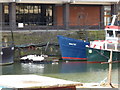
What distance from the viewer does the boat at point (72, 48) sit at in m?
30.3

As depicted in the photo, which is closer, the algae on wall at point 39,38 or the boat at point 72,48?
the boat at point 72,48

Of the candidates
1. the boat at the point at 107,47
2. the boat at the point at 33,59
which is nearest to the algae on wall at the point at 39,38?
the boat at the point at 33,59

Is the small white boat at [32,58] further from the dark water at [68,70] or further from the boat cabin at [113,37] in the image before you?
the boat cabin at [113,37]

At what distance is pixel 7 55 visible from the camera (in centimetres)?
2733

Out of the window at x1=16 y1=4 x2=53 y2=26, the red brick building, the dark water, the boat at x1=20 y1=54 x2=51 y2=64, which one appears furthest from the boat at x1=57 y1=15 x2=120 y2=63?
the window at x1=16 y1=4 x2=53 y2=26

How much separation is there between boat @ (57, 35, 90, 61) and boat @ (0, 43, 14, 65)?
463cm

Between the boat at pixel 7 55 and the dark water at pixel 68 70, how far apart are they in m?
0.53

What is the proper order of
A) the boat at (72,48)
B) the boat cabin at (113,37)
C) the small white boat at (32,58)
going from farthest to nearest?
the boat at (72,48) < the small white boat at (32,58) < the boat cabin at (113,37)

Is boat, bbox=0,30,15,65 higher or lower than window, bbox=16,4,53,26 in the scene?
lower

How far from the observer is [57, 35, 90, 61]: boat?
30281mm

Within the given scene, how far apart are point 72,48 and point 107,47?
136 inches

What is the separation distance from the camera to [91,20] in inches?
1571

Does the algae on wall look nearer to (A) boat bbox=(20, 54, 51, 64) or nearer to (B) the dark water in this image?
(A) boat bbox=(20, 54, 51, 64)

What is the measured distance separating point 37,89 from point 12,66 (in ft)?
64.1
